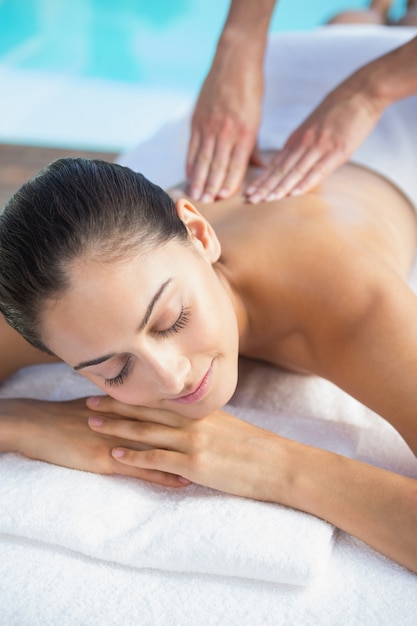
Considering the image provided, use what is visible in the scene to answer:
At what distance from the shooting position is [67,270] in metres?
1.18

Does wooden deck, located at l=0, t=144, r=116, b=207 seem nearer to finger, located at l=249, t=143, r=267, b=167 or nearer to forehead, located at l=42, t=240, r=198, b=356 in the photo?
finger, located at l=249, t=143, r=267, b=167

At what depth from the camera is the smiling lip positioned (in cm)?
131

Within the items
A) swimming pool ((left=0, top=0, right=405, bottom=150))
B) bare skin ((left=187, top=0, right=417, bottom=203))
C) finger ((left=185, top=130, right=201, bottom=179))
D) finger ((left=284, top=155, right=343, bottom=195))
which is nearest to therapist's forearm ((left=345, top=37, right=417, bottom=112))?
bare skin ((left=187, top=0, right=417, bottom=203))

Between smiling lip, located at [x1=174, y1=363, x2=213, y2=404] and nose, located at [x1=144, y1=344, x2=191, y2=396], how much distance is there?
47 mm

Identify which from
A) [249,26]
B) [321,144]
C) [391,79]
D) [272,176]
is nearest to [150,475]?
[272,176]

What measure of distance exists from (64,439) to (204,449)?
10.3 inches

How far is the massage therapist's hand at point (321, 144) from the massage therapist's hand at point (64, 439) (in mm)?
656

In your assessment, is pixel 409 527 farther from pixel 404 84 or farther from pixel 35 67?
pixel 35 67

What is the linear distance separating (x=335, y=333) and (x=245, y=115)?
0.76 m

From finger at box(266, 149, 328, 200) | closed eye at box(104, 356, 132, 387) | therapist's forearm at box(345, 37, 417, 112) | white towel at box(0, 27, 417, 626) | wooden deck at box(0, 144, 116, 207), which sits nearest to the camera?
white towel at box(0, 27, 417, 626)

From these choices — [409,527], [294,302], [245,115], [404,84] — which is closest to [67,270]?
[294,302]

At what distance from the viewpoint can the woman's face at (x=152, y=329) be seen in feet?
3.90

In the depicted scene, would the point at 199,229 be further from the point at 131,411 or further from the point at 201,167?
the point at 201,167

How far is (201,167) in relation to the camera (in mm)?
1939
